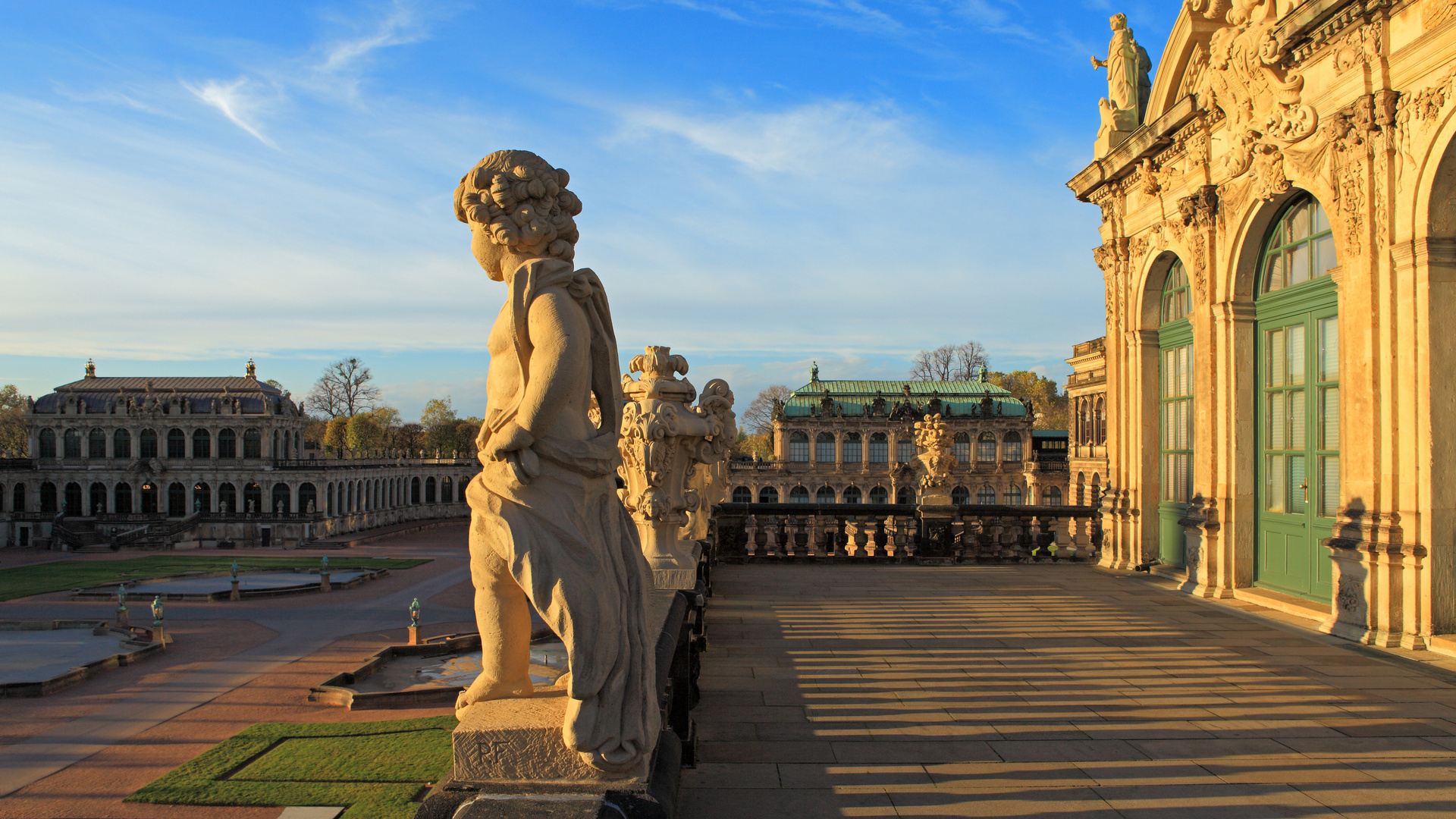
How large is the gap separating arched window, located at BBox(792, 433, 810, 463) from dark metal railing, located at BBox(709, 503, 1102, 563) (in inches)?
2097

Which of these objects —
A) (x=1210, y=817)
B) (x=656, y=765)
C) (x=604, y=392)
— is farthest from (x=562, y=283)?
(x=1210, y=817)

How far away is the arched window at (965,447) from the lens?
66.8 meters

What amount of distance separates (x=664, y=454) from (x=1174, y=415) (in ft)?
27.7

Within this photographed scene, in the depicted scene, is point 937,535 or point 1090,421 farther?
point 1090,421

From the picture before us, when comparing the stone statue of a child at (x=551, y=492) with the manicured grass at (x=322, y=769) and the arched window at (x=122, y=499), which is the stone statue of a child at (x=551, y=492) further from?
the arched window at (x=122, y=499)

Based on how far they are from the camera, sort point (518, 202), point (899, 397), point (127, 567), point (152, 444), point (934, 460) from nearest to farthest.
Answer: point (518, 202), point (934, 460), point (127, 567), point (152, 444), point (899, 397)

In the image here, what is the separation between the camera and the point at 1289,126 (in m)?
8.98

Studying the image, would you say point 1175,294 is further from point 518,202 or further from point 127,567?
point 127,567

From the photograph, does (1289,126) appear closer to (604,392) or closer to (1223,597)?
(1223,597)

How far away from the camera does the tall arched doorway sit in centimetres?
914

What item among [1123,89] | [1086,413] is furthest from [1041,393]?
[1123,89]

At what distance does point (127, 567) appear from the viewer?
33.2 metres

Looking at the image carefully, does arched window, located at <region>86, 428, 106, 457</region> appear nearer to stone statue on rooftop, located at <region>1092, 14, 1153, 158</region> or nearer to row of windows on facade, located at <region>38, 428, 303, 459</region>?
row of windows on facade, located at <region>38, 428, 303, 459</region>

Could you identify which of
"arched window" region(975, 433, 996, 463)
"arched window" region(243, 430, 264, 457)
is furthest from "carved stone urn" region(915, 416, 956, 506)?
"arched window" region(975, 433, 996, 463)
